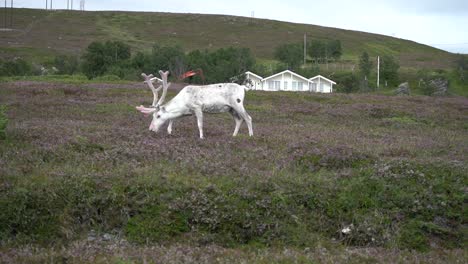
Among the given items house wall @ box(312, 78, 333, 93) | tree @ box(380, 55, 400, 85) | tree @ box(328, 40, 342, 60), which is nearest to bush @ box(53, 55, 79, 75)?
house wall @ box(312, 78, 333, 93)

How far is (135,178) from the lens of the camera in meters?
12.1

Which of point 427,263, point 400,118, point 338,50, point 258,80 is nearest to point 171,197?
point 427,263

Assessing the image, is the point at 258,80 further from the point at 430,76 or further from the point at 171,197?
the point at 171,197

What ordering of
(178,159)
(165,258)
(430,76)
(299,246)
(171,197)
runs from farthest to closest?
(430,76), (178,159), (171,197), (299,246), (165,258)

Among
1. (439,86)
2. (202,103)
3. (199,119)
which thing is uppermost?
(439,86)

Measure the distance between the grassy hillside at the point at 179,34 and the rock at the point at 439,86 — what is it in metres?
35.4

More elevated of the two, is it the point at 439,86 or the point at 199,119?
the point at 439,86

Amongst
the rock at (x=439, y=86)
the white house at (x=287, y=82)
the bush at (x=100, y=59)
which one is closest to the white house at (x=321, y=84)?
the white house at (x=287, y=82)

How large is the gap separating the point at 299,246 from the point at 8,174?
5.62 metres

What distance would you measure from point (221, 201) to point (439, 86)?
233ft

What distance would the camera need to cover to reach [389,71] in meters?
93.9

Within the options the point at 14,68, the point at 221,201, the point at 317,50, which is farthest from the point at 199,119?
the point at 317,50

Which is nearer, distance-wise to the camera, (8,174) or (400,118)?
(8,174)

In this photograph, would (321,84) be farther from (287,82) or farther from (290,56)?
(290,56)
